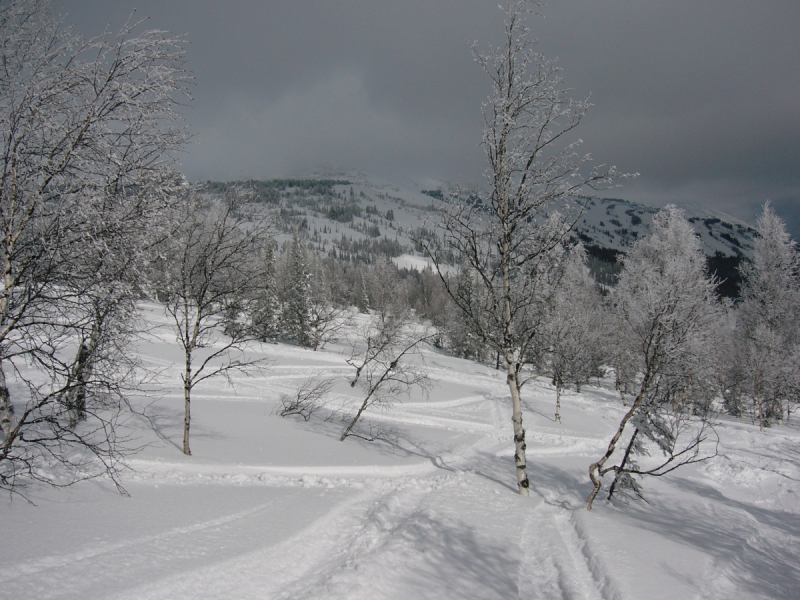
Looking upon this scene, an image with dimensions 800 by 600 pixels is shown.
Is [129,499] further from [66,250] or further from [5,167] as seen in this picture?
[5,167]

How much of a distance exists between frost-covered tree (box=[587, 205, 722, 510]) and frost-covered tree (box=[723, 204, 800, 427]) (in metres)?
2.19

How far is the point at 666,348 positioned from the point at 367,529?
22.2 feet

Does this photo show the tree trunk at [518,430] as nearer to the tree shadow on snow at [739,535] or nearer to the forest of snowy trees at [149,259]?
the forest of snowy trees at [149,259]

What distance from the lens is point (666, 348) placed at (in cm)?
762

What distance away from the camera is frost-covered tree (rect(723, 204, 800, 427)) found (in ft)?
74.9

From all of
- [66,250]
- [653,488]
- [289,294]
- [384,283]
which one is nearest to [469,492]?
[653,488]

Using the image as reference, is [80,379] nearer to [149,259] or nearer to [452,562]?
[149,259]

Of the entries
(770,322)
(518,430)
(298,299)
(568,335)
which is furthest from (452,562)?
(298,299)

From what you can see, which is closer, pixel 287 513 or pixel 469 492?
pixel 287 513

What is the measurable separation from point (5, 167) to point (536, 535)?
8247 mm

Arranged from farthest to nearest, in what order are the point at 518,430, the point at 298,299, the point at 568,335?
the point at 298,299 → the point at 568,335 → the point at 518,430

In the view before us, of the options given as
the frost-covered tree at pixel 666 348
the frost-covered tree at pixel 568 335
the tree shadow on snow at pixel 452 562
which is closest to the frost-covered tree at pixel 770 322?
the frost-covered tree at pixel 666 348

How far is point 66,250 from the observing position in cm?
356

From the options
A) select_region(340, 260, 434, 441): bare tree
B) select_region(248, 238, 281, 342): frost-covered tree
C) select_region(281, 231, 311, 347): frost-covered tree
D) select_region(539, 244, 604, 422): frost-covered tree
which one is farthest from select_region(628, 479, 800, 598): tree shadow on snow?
select_region(281, 231, 311, 347): frost-covered tree
